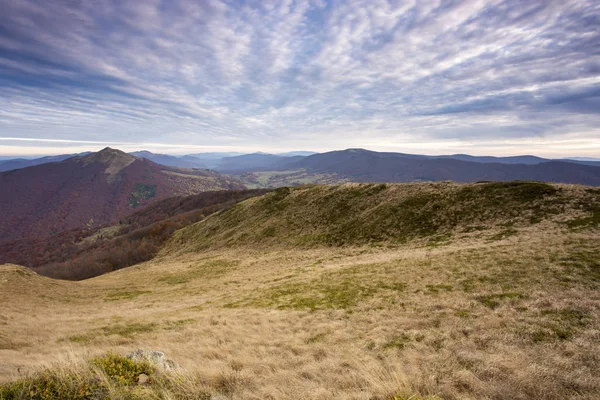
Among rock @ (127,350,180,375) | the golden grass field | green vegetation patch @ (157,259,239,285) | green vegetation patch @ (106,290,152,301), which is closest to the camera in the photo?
the golden grass field

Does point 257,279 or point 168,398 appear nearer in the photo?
point 168,398

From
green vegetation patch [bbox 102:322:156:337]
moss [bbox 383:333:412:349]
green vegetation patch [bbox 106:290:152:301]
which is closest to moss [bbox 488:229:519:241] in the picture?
moss [bbox 383:333:412:349]

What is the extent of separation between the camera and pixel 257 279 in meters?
29.2

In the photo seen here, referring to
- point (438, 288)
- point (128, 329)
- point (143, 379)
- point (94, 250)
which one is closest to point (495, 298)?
point (438, 288)

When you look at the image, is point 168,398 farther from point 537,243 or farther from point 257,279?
point 537,243

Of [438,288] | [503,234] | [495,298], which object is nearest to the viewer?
[495,298]

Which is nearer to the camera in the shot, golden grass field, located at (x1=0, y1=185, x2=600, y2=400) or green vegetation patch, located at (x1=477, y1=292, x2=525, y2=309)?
golden grass field, located at (x1=0, y1=185, x2=600, y2=400)

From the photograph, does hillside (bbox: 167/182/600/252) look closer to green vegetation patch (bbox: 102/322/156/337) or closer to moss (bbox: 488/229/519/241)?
moss (bbox: 488/229/519/241)

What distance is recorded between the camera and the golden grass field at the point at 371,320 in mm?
6906

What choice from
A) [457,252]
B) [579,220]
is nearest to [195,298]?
[457,252]

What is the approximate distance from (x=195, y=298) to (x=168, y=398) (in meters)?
21.6

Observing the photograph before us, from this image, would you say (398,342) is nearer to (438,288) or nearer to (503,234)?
(438,288)

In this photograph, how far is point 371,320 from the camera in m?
13.3

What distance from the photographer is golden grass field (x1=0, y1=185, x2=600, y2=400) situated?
6.91 m
